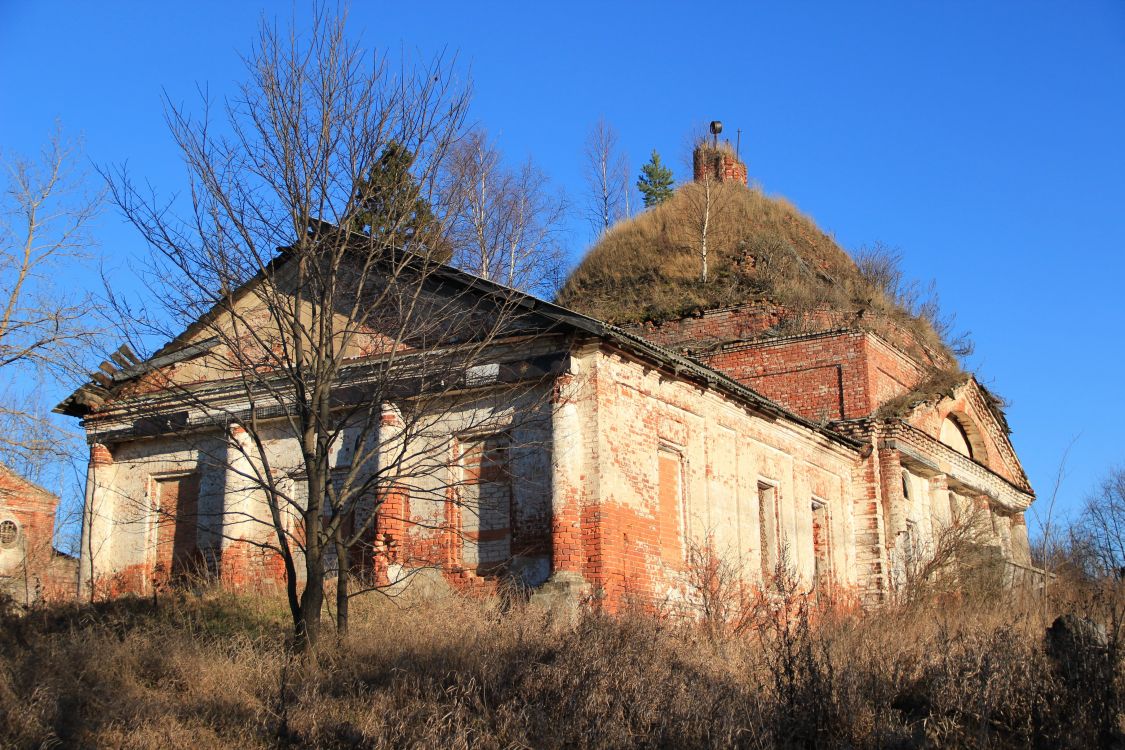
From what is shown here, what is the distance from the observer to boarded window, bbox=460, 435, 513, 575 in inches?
588

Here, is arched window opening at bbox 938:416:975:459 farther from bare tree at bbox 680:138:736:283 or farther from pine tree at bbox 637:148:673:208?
pine tree at bbox 637:148:673:208

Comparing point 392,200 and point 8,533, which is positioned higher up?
point 392,200

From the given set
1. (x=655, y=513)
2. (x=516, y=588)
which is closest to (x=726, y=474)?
(x=655, y=513)

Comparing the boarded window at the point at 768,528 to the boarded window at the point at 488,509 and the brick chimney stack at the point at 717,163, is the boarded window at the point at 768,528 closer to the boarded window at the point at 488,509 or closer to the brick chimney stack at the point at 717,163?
the boarded window at the point at 488,509

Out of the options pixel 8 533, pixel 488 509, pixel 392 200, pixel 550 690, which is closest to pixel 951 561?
pixel 488 509

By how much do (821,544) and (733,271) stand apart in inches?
315

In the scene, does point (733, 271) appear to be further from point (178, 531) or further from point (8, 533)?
point (8, 533)

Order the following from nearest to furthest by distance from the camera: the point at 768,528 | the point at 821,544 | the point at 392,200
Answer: the point at 392,200 → the point at 768,528 → the point at 821,544

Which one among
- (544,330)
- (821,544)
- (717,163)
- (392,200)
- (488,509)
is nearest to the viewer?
(392,200)

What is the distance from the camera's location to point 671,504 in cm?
1595

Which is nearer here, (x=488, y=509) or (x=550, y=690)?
(x=550, y=690)

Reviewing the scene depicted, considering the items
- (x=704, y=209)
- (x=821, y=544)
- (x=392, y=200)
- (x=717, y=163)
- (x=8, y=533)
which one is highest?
(x=717, y=163)

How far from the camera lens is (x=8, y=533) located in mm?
32312

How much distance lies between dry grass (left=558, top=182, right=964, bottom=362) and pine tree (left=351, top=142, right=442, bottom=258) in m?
13.0
